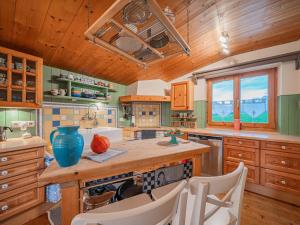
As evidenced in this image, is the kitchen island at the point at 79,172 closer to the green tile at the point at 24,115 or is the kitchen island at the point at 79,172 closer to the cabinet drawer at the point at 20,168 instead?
the cabinet drawer at the point at 20,168

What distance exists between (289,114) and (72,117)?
3834 mm

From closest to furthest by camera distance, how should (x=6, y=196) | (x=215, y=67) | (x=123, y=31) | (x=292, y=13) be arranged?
(x=123, y=31) → (x=6, y=196) → (x=292, y=13) → (x=215, y=67)

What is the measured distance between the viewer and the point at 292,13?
1.85 metres

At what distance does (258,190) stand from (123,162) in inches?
95.1

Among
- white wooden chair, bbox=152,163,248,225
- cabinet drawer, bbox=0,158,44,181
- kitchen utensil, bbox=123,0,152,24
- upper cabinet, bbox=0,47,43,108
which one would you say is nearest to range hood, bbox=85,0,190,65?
kitchen utensil, bbox=123,0,152,24

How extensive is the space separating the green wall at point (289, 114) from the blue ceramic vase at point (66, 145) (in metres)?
3.05

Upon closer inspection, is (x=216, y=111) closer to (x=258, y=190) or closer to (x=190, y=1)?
(x=258, y=190)

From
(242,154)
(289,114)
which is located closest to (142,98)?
(242,154)

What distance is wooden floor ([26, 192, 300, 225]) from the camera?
64.4 inches

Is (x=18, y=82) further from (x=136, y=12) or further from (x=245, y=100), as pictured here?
(x=245, y=100)

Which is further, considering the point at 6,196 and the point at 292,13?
the point at 292,13

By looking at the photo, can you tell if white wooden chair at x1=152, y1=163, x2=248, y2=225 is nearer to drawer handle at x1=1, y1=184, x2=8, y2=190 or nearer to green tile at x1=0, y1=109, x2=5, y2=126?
drawer handle at x1=1, y1=184, x2=8, y2=190

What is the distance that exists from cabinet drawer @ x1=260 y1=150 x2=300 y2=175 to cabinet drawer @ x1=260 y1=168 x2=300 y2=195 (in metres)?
0.07

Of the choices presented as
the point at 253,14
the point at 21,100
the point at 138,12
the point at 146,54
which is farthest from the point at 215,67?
the point at 21,100
